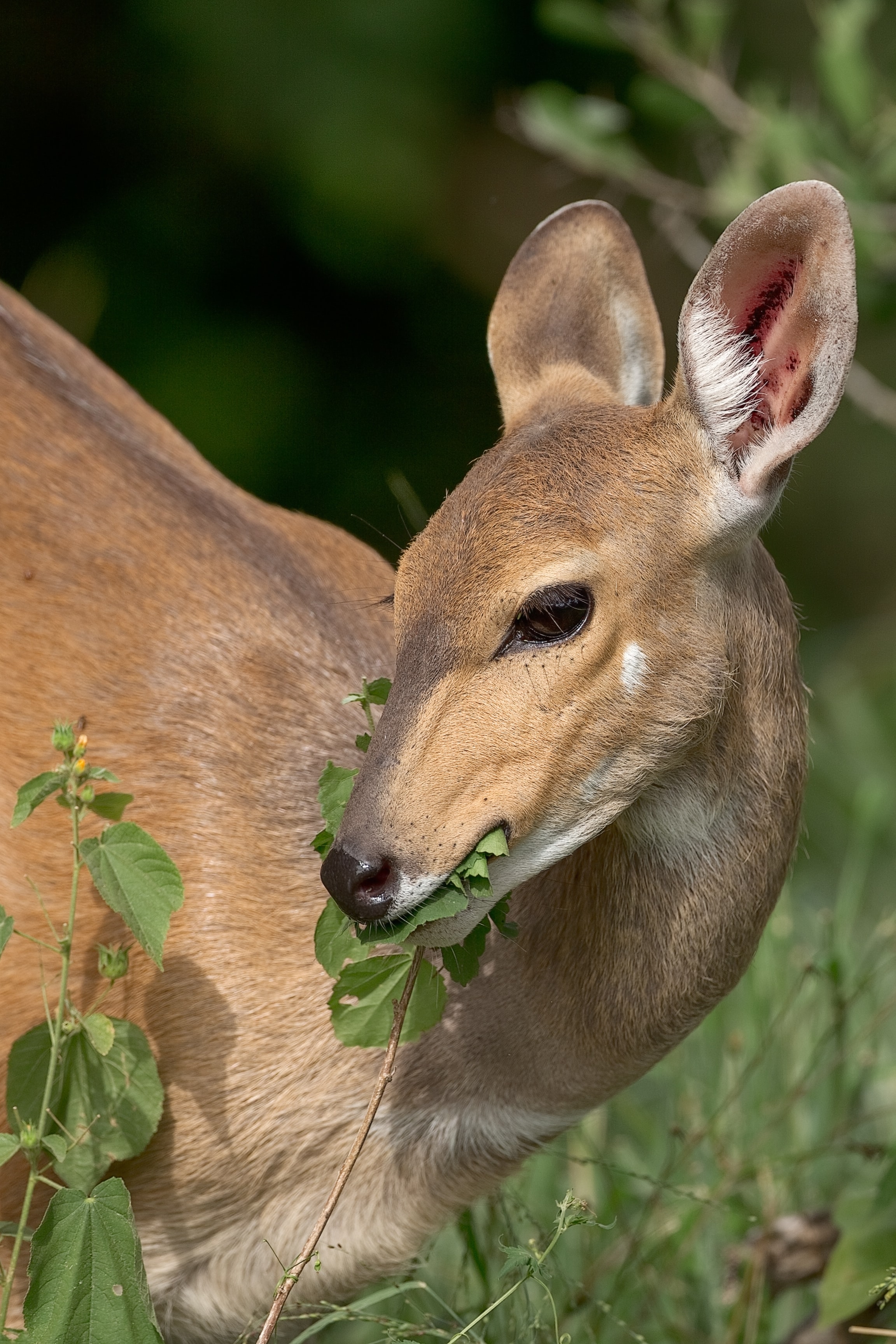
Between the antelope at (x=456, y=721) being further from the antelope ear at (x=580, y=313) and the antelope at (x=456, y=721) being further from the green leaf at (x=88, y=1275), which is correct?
the green leaf at (x=88, y=1275)

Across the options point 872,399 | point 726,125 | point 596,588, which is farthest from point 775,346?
point 726,125

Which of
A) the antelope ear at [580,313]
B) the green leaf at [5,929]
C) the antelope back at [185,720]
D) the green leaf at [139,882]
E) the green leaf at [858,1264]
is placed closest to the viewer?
the green leaf at [5,929]

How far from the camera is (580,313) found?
3.21 metres

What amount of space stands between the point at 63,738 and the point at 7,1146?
60cm

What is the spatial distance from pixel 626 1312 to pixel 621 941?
4.55 feet

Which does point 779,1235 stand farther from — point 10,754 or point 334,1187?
point 10,754

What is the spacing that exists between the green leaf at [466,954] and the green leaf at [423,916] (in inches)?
8.2

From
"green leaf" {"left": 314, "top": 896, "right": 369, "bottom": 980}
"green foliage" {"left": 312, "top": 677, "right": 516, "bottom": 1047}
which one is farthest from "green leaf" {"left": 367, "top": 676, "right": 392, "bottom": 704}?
"green leaf" {"left": 314, "top": 896, "right": 369, "bottom": 980}

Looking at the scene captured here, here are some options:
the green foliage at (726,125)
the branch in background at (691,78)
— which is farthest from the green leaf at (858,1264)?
the branch in background at (691,78)

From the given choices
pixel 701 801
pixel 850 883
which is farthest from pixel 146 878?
pixel 850 883

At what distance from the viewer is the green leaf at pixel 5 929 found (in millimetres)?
2422

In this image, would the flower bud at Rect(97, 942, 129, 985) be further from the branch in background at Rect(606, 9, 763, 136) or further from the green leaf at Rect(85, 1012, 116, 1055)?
the branch in background at Rect(606, 9, 763, 136)

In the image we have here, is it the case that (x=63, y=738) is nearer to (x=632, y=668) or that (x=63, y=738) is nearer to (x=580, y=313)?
(x=632, y=668)

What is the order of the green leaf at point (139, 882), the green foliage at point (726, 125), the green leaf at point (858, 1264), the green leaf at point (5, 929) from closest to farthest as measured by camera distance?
the green leaf at point (5, 929) < the green leaf at point (139, 882) < the green leaf at point (858, 1264) < the green foliage at point (726, 125)
